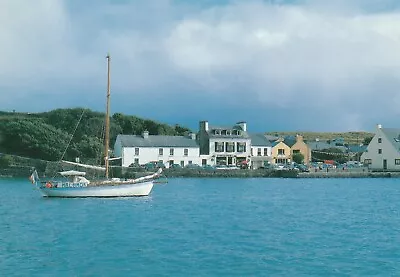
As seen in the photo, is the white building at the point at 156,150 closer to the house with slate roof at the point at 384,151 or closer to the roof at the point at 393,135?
the house with slate roof at the point at 384,151

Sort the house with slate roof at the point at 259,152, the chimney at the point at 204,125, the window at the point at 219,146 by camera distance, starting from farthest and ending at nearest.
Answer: the house with slate roof at the point at 259,152 → the chimney at the point at 204,125 → the window at the point at 219,146

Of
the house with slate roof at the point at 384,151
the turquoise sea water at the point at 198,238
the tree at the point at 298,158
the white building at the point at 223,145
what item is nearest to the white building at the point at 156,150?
the white building at the point at 223,145

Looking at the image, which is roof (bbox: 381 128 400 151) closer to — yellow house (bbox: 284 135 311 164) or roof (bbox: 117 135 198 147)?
yellow house (bbox: 284 135 311 164)

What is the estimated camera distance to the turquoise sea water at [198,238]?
2045 centimetres

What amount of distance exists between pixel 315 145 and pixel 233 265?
10326 centimetres

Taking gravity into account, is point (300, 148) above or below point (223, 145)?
above

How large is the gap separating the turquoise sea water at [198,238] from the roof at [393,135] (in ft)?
170

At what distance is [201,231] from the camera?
92.6ft

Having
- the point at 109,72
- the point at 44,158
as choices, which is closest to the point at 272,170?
the point at 44,158

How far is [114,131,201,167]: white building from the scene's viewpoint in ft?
270

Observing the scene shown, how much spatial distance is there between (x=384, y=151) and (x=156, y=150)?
124 ft

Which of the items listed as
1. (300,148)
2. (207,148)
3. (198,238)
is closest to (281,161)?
(300,148)

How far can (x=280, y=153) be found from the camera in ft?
321

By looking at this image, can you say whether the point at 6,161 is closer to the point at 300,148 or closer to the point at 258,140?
the point at 258,140
